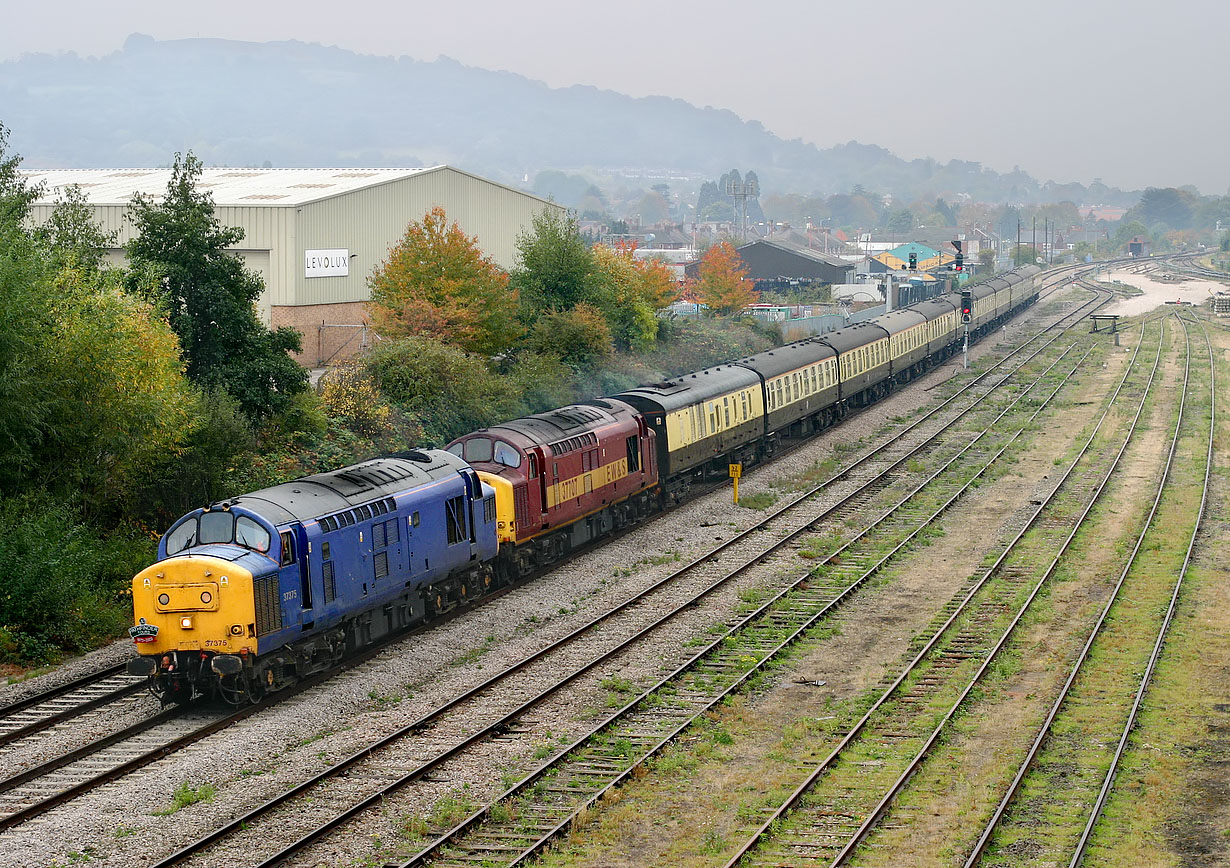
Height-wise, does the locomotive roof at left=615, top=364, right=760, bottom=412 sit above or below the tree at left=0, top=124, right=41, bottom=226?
below

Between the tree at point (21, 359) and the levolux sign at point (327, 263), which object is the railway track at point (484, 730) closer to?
the tree at point (21, 359)

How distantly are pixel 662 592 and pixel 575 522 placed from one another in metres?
4.62

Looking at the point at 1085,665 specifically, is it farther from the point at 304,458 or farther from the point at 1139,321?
the point at 1139,321

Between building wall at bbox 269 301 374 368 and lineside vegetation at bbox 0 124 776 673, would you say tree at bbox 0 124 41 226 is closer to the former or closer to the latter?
lineside vegetation at bbox 0 124 776 673

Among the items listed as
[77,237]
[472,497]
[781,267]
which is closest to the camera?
[472,497]

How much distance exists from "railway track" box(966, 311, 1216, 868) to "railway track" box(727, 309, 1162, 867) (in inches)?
62.9

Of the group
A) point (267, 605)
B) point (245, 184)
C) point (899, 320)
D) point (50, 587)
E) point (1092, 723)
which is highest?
point (245, 184)

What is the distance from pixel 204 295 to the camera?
37.7 metres

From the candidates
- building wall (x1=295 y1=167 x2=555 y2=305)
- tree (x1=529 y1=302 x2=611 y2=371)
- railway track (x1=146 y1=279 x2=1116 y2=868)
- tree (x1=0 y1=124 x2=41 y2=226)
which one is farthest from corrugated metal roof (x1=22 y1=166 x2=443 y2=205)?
railway track (x1=146 y1=279 x2=1116 y2=868)

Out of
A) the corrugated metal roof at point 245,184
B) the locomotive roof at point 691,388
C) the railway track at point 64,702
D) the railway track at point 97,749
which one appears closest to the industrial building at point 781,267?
the corrugated metal roof at point 245,184

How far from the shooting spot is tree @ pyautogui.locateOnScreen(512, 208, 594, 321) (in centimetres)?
6072

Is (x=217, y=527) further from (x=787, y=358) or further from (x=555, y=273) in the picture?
(x=555, y=273)

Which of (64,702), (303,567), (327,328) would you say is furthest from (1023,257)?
(64,702)

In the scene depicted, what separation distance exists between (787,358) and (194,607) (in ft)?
113
